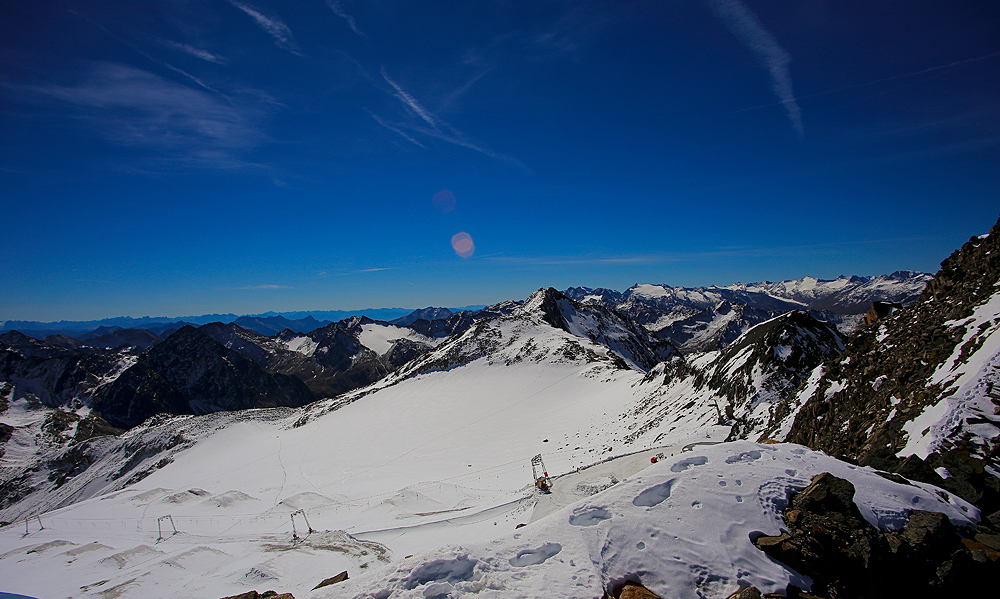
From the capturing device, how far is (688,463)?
10.8 m

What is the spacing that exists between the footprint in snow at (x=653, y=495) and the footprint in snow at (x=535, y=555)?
2359mm

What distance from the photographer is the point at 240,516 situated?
32.4 m

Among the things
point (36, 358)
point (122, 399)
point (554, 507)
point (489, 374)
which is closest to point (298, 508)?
point (554, 507)

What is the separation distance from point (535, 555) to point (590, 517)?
174 cm

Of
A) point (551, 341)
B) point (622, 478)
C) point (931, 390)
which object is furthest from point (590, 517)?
point (551, 341)

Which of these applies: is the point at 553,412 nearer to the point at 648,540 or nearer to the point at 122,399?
the point at 648,540

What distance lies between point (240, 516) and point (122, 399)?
223141mm

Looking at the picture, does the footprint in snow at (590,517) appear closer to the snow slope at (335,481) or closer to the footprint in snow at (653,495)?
the footprint in snow at (653,495)

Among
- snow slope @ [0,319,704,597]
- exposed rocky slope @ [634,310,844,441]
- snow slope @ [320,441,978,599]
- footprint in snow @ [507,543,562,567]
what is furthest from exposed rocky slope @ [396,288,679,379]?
footprint in snow @ [507,543,562,567]

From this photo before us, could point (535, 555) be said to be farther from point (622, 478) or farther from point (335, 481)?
point (335, 481)

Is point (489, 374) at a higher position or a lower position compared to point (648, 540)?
lower

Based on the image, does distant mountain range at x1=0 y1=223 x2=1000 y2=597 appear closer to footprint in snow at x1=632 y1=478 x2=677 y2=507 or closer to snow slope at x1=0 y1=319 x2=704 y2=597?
footprint in snow at x1=632 y1=478 x2=677 y2=507

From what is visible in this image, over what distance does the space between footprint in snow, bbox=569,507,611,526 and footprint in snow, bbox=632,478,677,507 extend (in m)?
0.82

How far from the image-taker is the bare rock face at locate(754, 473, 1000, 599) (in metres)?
7.16
